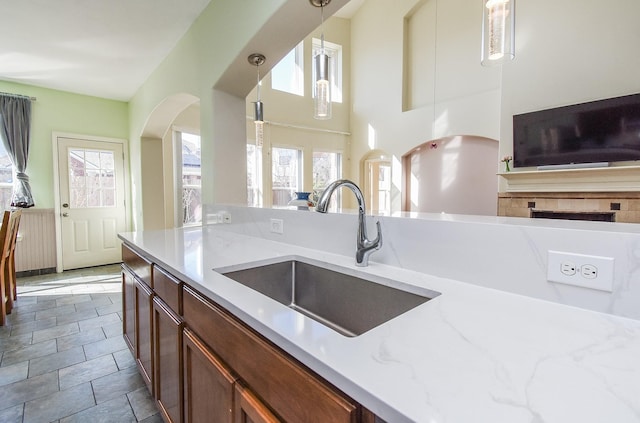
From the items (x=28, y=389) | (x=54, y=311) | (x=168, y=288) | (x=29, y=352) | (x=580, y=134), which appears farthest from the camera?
(x=580, y=134)

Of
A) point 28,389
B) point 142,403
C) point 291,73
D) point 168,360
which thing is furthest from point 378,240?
point 291,73

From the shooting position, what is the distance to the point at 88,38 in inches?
116

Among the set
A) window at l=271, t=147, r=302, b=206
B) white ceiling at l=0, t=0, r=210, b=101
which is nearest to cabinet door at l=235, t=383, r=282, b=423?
white ceiling at l=0, t=0, r=210, b=101

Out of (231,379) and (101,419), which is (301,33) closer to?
(231,379)

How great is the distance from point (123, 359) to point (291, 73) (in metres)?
5.94

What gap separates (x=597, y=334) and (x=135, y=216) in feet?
17.8

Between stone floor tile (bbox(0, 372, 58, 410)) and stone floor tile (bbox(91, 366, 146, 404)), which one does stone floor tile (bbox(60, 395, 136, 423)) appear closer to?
stone floor tile (bbox(91, 366, 146, 404))

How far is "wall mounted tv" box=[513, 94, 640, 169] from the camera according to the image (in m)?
3.45

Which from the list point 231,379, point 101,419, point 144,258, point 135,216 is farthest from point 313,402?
point 135,216

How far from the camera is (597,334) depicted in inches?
26.5

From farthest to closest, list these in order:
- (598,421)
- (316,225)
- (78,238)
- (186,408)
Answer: (78,238) → (316,225) → (186,408) → (598,421)

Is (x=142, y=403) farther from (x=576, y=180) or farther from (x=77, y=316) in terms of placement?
(x=576, y=180)

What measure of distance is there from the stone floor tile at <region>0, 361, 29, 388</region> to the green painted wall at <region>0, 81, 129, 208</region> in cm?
316

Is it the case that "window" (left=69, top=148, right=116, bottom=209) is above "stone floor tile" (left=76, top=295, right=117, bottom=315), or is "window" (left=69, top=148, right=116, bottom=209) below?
above
